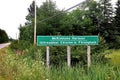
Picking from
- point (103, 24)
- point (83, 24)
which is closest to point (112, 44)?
point (103, 24)

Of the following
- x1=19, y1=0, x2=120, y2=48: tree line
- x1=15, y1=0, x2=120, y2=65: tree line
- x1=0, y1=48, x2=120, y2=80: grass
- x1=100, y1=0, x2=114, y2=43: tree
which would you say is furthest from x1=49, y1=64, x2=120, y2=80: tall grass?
x1=100, y1=0, x2=114, y2=43: tree

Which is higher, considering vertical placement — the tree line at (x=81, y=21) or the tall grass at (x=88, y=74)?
the tree line at (x=81, y=21)

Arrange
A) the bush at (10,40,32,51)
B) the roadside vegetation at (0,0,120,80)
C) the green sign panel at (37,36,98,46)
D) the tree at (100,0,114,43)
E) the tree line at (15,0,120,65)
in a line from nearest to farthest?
the roadside vegetation at (0,0,120,80) → the green sign panel at (37,36,98,46) → the tree line at (15,0,120,65) → the bush at (10,40,32,51) → the tree at (100,0,114,43)

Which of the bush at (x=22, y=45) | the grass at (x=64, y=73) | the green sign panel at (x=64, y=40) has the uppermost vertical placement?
the green sign panel at (x=64, y=40)

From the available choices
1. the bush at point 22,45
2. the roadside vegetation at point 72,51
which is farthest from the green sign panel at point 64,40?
the bush at point 22,45

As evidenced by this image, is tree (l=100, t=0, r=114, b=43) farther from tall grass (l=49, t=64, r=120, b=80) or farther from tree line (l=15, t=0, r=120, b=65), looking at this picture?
tall grass (l=49, t=64, r=120, b=80)

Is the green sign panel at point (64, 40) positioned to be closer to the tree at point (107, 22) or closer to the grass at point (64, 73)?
the grass at point (64, 73)

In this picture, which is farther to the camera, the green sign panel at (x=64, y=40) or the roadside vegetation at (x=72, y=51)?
the green sign panel at (x=64, y=40)

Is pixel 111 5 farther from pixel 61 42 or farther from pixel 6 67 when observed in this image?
pixel 6 67

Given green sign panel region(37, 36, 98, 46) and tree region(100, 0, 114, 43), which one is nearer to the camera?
green sign panel region(37, 36, 98, 46)

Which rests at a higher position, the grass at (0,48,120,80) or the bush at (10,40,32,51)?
the grass at (0,48,120,80)

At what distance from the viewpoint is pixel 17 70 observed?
1091 cm

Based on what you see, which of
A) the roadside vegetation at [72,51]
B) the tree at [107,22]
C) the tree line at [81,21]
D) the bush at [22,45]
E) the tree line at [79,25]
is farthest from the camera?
the tree at [107,22]

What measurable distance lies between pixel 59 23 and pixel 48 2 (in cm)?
544
